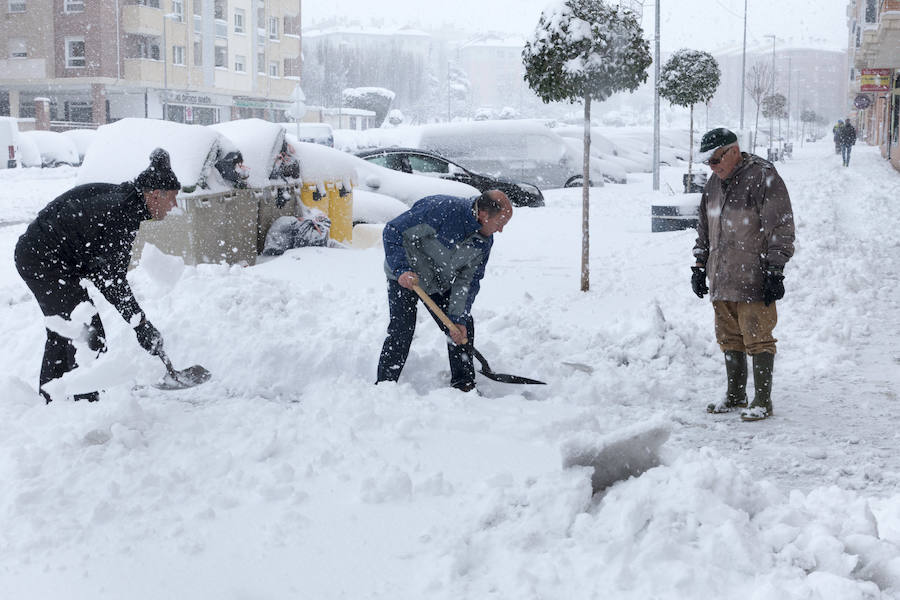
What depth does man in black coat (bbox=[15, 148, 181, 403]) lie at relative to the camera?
4.80m

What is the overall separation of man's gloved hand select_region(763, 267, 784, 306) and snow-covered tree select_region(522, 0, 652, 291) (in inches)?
140

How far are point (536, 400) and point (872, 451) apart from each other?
1730 millimetres

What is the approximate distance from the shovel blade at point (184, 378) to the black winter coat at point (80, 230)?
861 millimetres

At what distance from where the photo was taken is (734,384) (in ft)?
17.8

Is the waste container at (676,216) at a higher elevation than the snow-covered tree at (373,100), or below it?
below

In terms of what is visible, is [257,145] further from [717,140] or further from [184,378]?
[717,140]

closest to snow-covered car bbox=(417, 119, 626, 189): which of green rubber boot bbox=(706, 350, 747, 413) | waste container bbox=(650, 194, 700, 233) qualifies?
waste container bbox=(650, 194, 700, 233)

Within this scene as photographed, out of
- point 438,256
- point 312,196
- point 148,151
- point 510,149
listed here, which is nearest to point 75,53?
point 510,149

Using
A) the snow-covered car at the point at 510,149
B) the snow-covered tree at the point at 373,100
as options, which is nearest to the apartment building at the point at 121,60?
the snow-covered tree at the point at 373,100

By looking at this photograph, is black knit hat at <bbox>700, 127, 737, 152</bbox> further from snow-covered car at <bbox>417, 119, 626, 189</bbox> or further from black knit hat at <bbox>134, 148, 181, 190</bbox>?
snow-covered car at <bbox>417, 119, 626, 189</bbox>

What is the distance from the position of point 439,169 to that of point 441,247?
36.0 feet

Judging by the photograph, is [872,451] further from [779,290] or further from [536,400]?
[536,400]

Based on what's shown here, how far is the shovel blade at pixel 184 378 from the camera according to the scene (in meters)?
5.55

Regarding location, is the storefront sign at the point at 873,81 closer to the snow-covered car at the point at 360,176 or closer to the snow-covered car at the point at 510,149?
the snow-covered car at the point at 510,149
